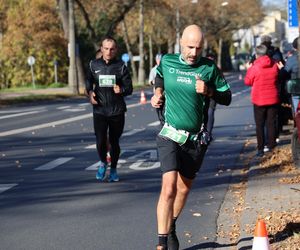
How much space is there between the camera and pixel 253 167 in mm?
11328

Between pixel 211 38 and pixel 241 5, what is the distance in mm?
4722

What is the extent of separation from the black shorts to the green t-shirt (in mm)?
150

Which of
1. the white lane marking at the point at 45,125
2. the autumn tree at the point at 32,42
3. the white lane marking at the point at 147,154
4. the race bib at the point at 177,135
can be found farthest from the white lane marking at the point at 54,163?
the autumn tree at the point at 32,42

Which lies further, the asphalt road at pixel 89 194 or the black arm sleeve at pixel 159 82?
the asphalt road at pixel 89 194

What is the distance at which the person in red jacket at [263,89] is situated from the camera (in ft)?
41.0

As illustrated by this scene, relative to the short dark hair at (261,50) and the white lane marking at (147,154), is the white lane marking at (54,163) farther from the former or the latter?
the short dark hair at (261,50)

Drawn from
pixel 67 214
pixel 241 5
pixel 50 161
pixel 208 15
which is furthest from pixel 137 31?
pixel 67 214

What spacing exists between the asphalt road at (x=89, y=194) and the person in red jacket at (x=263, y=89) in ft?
2.68

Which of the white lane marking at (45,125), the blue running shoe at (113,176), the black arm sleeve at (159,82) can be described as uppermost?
the black arm sleeve at (159,82)

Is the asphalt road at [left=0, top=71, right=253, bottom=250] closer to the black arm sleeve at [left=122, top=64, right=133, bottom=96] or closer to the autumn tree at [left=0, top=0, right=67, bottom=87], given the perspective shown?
the black arm sleeve at [left=122, top=64, right=133, bottom=96]

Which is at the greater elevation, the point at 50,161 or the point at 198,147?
the point at 198,147

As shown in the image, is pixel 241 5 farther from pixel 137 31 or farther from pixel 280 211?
pixel 280 211

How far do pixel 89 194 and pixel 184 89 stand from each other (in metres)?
3.74

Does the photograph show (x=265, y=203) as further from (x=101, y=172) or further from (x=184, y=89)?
(x=101, y=172)
